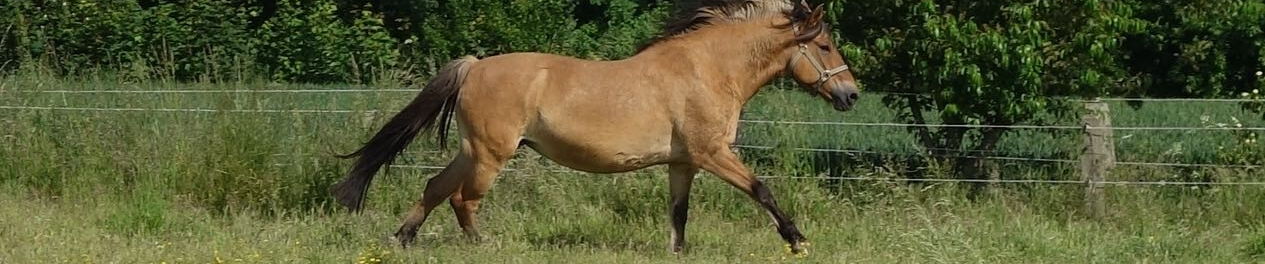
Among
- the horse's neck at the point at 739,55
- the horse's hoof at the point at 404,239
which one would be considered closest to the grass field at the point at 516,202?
the horse's hoof at the point at 404,239

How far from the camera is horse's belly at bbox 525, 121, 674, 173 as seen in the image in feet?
27.1

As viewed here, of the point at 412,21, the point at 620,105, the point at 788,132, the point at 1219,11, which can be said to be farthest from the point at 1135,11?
the point at 412,21

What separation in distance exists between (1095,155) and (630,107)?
334 centimetres

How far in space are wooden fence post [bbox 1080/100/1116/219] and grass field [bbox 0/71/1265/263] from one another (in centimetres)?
11

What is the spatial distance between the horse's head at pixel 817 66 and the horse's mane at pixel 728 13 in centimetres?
10

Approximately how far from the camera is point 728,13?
876cm

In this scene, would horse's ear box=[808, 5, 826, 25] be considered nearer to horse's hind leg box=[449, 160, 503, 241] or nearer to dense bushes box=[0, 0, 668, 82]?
horse's hind leg box=[449, 160, 503, 241]

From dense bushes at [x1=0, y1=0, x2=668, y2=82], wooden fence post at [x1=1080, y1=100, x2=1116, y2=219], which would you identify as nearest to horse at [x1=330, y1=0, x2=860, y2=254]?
wooden fence post at [x1=1080, y1=100, x2=1116, y2=219]

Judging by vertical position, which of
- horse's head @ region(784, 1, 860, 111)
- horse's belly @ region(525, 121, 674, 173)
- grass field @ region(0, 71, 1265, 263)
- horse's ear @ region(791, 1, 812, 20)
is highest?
horse's ear @ region(791, 1, 812, 20)

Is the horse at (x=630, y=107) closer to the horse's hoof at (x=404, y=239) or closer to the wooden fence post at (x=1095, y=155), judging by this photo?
the horse's hoof at (x=404, y=239)

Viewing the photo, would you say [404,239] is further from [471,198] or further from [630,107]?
[630,107]

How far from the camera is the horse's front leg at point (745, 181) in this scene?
327 inches

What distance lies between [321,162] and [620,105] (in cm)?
269

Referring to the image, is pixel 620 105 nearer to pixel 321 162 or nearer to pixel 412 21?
pixel 321 162
